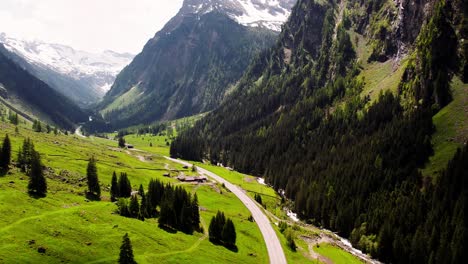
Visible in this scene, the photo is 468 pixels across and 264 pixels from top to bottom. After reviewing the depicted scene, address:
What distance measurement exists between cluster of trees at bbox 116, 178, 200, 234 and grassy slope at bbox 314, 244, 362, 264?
41671 mm

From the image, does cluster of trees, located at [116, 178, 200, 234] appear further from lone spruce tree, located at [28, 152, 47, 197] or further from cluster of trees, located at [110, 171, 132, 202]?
lone spruce tree, located at [28, 152, 47, 197]

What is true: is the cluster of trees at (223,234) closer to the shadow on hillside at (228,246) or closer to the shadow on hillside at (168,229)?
the shadow on hillside at (228,246)

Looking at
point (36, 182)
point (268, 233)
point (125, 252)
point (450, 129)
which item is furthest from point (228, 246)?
point (450, 129)

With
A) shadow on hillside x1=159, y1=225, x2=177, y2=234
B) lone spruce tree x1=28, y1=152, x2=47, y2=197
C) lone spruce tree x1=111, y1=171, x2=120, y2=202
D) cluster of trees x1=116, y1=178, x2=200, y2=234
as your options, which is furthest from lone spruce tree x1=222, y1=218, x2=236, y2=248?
lone spruce tree x1=28, y1=152, x2=47, y2=197

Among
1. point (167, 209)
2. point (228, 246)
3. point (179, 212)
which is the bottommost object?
point (228, 246)

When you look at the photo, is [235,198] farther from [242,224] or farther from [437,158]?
[437,158]

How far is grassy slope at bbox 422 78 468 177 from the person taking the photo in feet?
550

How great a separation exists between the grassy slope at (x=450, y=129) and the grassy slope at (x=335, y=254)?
2103 inches

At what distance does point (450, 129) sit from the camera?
582ft

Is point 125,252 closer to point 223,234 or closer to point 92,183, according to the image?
point 223,234

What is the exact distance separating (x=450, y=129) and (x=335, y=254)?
271 feet

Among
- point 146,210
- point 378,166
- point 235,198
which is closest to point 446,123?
point 378,166

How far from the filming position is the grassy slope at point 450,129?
168m

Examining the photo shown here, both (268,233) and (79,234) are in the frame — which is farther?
(268,233)
